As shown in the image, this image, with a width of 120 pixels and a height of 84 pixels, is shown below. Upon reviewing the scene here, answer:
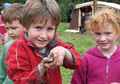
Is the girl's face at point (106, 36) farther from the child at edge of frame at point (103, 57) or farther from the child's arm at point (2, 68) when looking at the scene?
the child's arm at point (2, 68)

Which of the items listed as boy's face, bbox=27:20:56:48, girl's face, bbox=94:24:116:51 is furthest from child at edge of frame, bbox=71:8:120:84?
boy's face, bbox=27:20:56:48

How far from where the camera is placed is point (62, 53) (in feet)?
5.85

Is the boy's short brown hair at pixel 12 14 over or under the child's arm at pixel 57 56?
over

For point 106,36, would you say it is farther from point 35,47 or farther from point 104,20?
point 35,47

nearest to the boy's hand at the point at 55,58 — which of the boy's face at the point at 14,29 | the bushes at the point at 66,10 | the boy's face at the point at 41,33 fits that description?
the boy's face at the point at 41,33

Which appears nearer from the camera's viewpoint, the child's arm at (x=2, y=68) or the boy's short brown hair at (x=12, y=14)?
the child's arm at (x=2, y=68)

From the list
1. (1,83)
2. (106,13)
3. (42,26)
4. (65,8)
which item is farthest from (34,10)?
(65,8)

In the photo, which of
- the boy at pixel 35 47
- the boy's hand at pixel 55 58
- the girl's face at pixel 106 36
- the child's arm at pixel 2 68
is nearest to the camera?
the boy's hand at pixel 55 58

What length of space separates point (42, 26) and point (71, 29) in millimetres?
19095

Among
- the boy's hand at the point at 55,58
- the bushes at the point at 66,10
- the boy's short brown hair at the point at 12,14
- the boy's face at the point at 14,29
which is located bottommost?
the bushes at the point at 66,10

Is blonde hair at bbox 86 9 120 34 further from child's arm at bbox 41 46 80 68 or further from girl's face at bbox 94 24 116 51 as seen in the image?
child's arm at bbox 41 46 80 68

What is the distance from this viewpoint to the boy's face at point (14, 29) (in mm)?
2859

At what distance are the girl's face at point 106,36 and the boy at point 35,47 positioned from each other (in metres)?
0.57

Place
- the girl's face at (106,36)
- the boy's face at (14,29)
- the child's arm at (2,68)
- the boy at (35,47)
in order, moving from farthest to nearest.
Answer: the boy's face at (14,29), the child's arm at (2,68), the girl's face at (106,36), the boy at (35,47)
